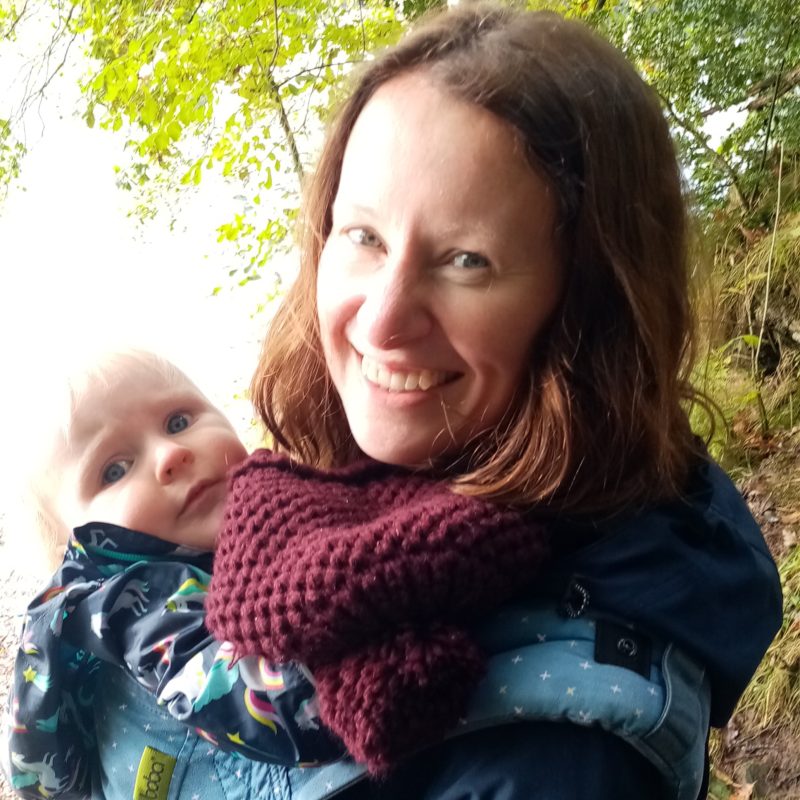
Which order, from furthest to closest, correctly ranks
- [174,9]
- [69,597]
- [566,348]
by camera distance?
[174,9] < [69,597] < [566,348]

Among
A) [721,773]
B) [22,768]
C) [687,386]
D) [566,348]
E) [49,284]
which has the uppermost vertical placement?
[49,284]

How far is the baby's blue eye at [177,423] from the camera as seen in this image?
1.44 meters

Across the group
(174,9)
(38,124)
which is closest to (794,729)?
(174,9)

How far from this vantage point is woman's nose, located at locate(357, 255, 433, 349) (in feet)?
3.35

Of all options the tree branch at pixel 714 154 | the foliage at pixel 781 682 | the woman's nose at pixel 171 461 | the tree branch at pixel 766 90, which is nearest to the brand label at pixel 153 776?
the woman's nose at pixel 171 461

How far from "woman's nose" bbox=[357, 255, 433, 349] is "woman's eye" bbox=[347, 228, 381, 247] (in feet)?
0.17

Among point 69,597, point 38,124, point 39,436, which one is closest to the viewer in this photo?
point 69,597

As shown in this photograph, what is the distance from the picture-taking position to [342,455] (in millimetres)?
1392

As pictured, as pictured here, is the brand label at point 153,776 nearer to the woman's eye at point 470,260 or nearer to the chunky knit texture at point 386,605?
the chunky knit texture at point 386,605

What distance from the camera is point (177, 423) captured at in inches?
57.0

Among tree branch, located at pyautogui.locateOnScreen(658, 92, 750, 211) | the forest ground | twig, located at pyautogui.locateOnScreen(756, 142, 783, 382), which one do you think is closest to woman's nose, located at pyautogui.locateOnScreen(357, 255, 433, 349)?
the forest ground

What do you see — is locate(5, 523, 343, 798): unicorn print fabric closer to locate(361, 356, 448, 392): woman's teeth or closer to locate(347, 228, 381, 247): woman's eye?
locate(361, 356, 448, 392): woman's teeth

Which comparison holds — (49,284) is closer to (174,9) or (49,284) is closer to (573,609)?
(174,9)

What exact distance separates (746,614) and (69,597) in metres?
1.03
